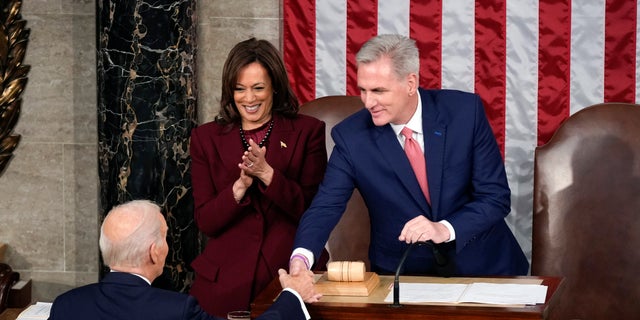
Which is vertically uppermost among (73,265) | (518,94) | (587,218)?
(518,94)

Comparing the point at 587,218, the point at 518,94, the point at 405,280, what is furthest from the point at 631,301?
the point at 405,280

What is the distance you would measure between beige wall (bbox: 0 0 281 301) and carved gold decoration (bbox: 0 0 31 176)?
4 centimetres

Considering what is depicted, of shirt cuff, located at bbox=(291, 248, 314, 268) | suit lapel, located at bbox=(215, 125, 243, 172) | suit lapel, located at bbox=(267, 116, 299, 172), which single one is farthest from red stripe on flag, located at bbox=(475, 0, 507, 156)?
shirt cuff, located at bbox=(291, 248, 314, 268)

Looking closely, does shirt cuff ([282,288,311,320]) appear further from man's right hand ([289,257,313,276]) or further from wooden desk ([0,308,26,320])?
wooden desk ([0,308,26,320])

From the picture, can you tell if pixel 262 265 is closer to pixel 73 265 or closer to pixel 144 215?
pixel 144 215

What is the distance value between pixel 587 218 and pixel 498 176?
4.16 ft

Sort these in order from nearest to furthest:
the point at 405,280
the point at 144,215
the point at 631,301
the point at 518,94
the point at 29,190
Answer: the point at 144,215
the point at 405,280
the point at 631,301
the point at 518,94
the point at 29,190

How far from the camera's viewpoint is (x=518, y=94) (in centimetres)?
587

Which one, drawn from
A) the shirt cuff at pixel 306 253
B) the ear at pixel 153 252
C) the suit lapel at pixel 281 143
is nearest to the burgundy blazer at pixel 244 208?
the suit lapel at pixel 281 143

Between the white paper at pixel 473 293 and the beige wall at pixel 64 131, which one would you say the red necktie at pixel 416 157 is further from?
the beige wall at pixel 64 131

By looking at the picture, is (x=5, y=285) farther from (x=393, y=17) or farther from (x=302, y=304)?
(x=393, y=17)

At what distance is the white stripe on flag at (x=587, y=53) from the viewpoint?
576 centimetres

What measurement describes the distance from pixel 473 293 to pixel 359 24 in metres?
2.55

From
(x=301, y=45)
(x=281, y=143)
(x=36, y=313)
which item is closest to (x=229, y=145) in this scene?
(x=281, y=143)
